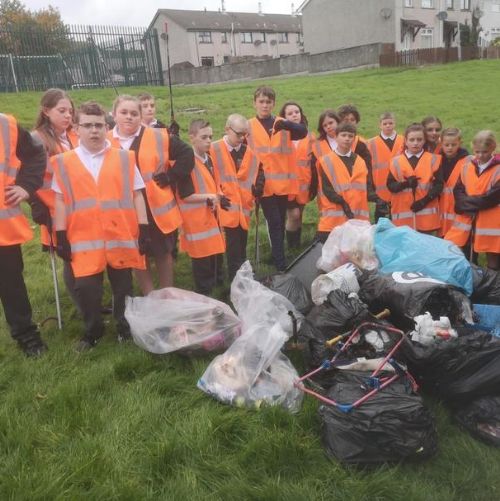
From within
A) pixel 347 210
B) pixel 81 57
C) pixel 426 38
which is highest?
pixel 426 38

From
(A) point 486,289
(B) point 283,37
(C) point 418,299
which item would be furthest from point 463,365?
(B) point 283,37

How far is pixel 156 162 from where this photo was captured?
13.8ft

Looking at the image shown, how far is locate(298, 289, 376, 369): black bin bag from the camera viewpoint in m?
3.37

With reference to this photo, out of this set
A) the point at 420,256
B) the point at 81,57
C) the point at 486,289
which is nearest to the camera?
the point at 486,289

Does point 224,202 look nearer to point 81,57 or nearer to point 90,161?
point 90,161

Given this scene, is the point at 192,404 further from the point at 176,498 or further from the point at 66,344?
the point at 66,344

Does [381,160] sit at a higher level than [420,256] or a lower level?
higher

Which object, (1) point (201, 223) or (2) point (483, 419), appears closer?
(2) point (483, 419)

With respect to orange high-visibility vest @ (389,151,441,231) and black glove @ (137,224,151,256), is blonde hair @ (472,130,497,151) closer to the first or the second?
orange high-visibility vest @ (389,151,441,231)

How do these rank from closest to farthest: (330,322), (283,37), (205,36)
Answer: (330,322)
(205,36)
(283,37)

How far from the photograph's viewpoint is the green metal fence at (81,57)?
19.0 metres

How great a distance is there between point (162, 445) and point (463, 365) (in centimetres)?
172

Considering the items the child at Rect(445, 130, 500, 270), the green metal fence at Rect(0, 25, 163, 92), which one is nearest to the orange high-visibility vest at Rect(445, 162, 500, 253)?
the child at Rect(445, 130, 500, 270)

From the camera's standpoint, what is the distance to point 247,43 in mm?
55469
